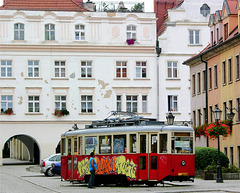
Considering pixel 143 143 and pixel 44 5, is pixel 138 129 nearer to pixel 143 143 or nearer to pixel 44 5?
pixel 143 143

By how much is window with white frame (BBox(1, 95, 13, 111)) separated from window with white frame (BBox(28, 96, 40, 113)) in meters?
1.60

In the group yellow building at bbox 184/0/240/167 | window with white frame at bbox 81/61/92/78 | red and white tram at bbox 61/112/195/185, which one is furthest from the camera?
window with white frame at bbox 81/61/92/78

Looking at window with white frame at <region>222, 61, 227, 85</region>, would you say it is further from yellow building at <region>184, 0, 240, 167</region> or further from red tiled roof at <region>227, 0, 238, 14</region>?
red tiled roof at <region>227, 0, 238, 14</region>

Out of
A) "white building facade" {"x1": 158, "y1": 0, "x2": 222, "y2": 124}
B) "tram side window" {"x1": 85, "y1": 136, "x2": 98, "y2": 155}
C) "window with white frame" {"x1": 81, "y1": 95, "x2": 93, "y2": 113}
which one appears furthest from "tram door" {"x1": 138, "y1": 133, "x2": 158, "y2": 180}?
"white building facade" {"x1": 158, "y1": 0, "x2": 222, "y2": 124}

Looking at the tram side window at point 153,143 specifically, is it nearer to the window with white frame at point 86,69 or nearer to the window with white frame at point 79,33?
the window with white frame at point 86,69

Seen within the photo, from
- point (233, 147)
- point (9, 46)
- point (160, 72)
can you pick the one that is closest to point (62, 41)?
point (9, 46)

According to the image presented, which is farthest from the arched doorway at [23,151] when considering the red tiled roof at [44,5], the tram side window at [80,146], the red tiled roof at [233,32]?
the tram side window at [80,146]

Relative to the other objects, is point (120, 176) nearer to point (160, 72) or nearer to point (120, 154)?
point (120, 154)

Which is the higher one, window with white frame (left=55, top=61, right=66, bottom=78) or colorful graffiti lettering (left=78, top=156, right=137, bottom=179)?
window with white frame (left=55, top=61, right=66, bottom=78)

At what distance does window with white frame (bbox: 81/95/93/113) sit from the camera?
6194 cm

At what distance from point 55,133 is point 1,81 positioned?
20.9 ft

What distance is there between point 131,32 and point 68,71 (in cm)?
662

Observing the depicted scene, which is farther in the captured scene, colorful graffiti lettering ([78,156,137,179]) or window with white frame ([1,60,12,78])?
window with white frame ([1,60,12,78])

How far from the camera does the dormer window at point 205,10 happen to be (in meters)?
63.3
